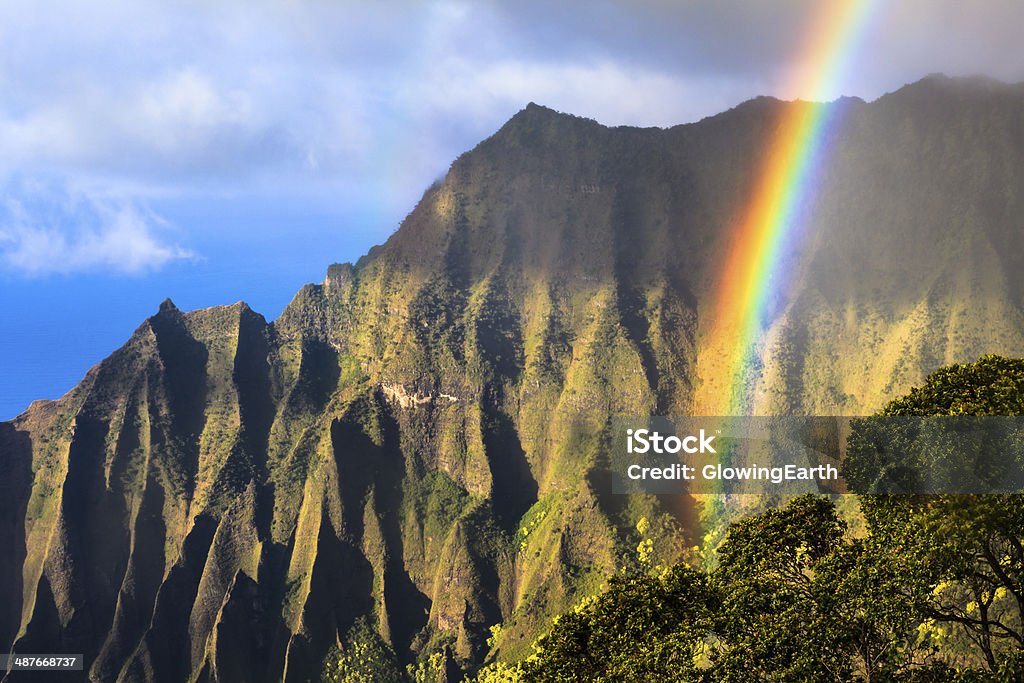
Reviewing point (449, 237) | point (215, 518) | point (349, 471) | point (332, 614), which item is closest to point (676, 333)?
point (449, 237)

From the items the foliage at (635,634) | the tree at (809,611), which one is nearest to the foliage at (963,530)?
the tree at (809,611)

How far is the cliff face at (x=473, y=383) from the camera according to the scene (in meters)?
114

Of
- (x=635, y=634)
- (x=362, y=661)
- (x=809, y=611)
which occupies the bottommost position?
(x=635, y=634)

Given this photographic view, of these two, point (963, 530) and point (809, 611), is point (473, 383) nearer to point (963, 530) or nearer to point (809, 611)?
point (809, 611)

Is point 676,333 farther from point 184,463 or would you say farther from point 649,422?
point 184,463

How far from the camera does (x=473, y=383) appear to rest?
415 feet

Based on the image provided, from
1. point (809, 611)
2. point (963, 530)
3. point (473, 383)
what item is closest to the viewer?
point (963, 530)

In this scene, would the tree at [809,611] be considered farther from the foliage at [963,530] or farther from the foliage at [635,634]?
the foliage at [635,634]

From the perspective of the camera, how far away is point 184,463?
135 meters

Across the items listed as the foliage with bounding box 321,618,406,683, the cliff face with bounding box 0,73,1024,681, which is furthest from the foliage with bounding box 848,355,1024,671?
the foliage with bounding box 321,618,406,683

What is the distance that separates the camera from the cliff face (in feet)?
374

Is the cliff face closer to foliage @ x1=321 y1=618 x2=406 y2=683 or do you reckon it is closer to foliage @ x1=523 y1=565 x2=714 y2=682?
foliage @ x1=321 y1=618 x2=406 y2=683

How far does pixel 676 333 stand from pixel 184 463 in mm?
69876

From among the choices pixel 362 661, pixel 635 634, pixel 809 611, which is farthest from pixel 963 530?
pixel 362 661
